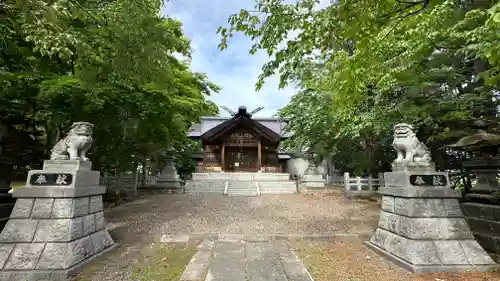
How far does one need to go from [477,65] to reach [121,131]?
10.5 m

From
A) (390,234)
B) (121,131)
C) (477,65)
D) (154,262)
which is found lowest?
(154,262)

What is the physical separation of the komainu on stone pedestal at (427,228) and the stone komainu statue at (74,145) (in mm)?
6119

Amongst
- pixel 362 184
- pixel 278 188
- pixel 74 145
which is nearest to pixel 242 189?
pixel 278 188

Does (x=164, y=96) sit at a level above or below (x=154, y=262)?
above

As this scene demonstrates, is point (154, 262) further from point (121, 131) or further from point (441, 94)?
point (441, 94)

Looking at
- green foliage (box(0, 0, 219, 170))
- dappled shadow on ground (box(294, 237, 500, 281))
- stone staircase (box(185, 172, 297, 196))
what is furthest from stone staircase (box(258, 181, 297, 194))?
dappled shadow on ground (box(294, 237, 500, 281))

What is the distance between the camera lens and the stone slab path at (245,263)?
3980mm

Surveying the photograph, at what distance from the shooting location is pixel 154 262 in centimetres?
477

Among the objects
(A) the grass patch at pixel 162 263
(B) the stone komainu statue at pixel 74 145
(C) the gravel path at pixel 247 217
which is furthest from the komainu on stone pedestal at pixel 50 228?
(C) the gravel path at pixel 247 217

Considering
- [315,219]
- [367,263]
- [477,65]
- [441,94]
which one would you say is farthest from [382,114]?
[367,263]

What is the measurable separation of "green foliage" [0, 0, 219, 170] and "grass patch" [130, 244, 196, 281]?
11.4 feet

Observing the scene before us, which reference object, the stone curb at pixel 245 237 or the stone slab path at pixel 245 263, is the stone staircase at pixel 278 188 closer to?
the stone curb at pixel 245 237

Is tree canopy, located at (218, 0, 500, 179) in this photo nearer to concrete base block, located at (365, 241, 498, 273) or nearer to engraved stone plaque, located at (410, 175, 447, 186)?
engraved stone plaque, located at (410, 175, 447, 186)

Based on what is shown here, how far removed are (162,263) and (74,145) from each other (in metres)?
2.77
